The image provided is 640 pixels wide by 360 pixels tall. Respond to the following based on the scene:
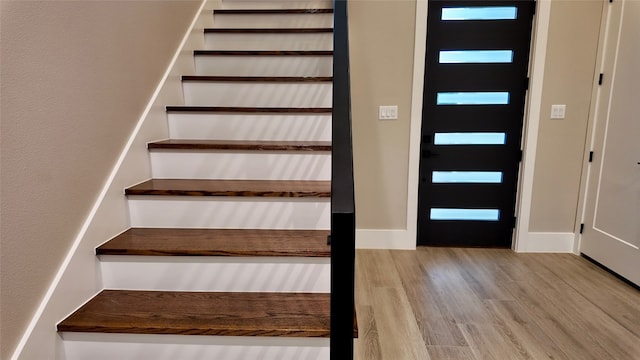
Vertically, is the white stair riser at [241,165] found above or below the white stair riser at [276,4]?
below

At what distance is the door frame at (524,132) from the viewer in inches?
122

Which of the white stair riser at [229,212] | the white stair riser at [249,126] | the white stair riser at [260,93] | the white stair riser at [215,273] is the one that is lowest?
the white stair riser at [215,273]

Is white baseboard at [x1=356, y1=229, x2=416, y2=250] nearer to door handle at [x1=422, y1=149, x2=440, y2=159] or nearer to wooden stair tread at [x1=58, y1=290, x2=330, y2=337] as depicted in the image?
door handle at [x1=422, y1=149, x2=440, y2=159]

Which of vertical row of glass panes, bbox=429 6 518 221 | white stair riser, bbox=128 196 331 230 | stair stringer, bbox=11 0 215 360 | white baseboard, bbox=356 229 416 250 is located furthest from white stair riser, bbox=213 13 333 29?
white stair riser, bbox=128 196 331 230

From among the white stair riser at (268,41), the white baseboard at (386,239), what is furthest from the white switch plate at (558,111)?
the white stair riser at (268,41)

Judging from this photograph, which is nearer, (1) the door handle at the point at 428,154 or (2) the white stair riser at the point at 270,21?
(2) the white stair riser at the point at 270,21

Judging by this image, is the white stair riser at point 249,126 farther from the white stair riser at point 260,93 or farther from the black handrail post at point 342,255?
the black handrail post at point 342,255

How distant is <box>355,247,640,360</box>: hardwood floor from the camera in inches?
79.9

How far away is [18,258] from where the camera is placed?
111 centimetres

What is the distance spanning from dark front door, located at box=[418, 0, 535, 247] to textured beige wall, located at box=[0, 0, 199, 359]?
7.86ft

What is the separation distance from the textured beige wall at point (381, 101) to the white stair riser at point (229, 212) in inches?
65.2

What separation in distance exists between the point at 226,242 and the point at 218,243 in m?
0.03

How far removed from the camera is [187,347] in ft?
4.24

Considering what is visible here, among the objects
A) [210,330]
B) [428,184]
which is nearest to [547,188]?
[428,184]
